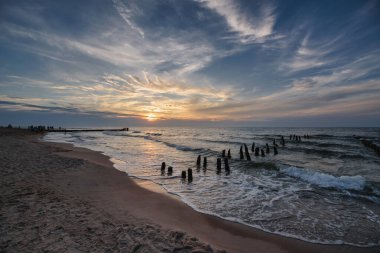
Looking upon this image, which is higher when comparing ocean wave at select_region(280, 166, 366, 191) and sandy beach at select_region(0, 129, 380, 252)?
sandy beach at select_region(0, 129, 380, 252)

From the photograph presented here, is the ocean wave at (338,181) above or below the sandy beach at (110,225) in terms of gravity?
below

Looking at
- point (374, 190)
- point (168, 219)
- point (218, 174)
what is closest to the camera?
point (168, 219)

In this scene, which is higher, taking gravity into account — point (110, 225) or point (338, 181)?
point (110, 225)

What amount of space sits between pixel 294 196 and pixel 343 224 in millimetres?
3084

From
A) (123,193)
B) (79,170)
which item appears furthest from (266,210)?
(79,170)

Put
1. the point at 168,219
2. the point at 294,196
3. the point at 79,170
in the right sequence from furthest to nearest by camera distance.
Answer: the point at 79,170, the point at 294,196, the point at 168,219

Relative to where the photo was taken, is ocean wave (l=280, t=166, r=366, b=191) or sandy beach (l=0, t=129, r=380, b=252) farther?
ocean wave (l=280, t=166, r=366, b=191)

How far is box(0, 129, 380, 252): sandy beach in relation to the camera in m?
4.86

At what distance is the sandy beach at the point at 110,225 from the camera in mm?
4863

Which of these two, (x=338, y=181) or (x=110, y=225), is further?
(x=338, y=181)

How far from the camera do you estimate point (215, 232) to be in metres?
6.52

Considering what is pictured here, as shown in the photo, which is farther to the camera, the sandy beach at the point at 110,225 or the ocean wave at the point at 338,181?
the ocean wave at the point at 338,181

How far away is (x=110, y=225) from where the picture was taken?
5.91 metres

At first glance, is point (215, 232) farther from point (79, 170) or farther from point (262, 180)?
point (79, 170)
